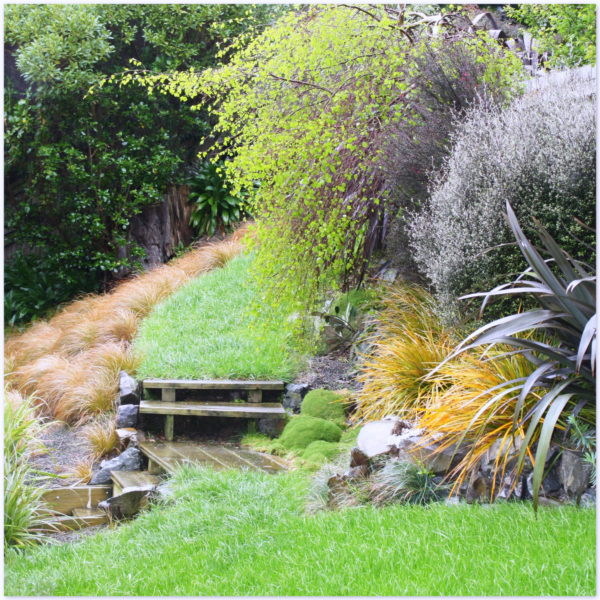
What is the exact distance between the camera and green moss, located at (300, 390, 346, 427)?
5.41m

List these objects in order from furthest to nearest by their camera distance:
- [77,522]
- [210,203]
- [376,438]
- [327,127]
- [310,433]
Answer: [210,203] < [327,127] < [310,433] < [77,522] < [376,438]

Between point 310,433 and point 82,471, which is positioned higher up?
point 310,433

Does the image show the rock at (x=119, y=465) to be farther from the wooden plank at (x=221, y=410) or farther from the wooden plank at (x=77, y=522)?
the wooden plank at (x=77, y=522)

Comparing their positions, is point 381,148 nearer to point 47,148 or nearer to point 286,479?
point 286,479

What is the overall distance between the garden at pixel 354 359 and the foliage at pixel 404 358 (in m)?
0.02

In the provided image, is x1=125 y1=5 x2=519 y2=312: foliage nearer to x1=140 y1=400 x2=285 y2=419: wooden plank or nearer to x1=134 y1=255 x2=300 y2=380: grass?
x1=134 y1=255 x2=300 y2=380: grass

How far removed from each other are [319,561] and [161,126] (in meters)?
8.98

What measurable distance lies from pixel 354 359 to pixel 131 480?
216 cm

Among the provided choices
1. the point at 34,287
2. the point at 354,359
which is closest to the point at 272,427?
the point at 354,359

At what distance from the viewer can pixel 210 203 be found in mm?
10664

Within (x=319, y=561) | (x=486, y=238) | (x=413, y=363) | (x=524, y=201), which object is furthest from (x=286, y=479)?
(x=524, y=201)

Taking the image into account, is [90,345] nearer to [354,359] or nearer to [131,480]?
[131,480]

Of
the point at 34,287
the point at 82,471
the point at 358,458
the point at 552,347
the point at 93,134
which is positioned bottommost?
the point at 82,471

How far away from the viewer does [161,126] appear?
35.3ft
